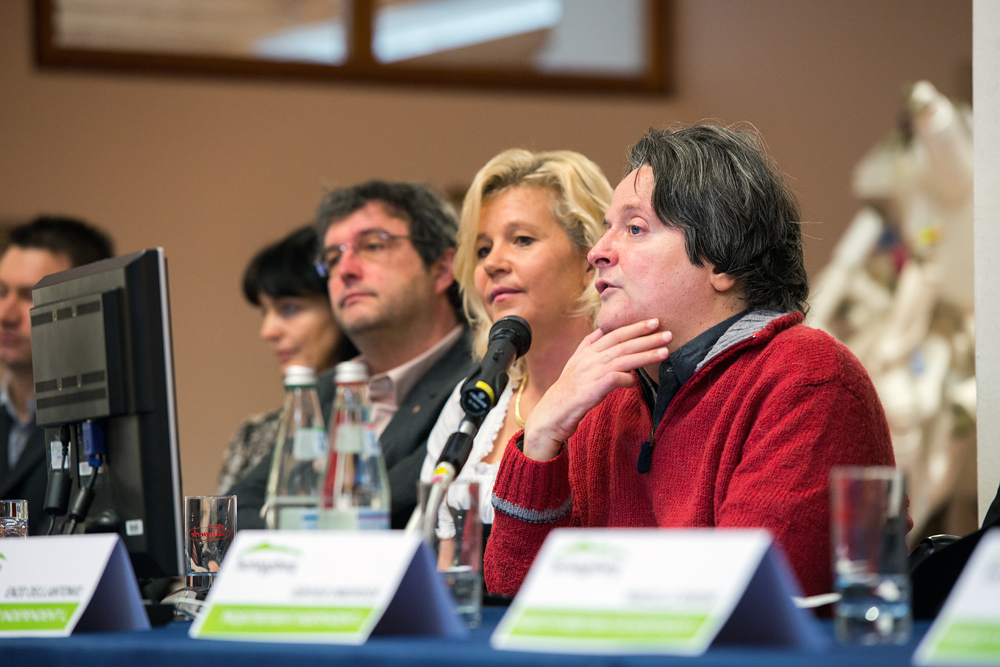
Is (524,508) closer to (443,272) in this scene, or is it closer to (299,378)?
(299,378)

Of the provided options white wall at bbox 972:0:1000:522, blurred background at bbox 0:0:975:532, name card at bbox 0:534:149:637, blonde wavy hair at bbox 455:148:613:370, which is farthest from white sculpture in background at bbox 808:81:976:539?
name card at bbox 0:534:149:637

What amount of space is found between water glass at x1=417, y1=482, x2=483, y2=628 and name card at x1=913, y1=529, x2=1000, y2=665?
43cm

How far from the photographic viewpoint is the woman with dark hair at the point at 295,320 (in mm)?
3268

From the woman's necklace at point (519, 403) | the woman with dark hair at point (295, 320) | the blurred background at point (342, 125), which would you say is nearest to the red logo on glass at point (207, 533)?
the woman's necklace at point (519, 403)

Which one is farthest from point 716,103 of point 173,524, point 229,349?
point 173,524

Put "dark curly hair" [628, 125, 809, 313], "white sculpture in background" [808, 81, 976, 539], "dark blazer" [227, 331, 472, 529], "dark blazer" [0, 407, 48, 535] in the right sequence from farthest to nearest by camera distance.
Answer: "white sculpture in background" [808, 81, 976, 539], "dark blazer" [0, 407, 48, 535], "dark blazer" [227, 331, 472, 529], "dark curly hair" [628, 125, 809, 313]

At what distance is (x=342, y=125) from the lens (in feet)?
15.4

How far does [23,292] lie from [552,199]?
1817mm

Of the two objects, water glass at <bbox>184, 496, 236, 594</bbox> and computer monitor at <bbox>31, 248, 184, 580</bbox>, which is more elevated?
computer monitor at <bbox>31, 248, 184, 580</bbox>

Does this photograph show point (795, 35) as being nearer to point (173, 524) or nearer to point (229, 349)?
point (229, 349)

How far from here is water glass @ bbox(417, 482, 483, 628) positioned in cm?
105

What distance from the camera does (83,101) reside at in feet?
14.6

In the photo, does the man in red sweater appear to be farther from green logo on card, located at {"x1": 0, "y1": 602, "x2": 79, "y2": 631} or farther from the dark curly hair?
green logo on card, located at {"x1": 0, "y1": 602, "x2": 79, "y2": 631}

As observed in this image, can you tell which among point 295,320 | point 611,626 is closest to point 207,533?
point 611,626
